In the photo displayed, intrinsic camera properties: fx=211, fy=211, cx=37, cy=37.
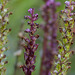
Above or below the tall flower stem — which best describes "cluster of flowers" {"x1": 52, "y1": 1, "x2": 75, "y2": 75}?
below

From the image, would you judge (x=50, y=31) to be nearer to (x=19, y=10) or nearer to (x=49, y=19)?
(x=49, y=19)

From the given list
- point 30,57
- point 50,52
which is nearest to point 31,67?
point 30,57

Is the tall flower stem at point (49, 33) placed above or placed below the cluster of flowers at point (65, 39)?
above

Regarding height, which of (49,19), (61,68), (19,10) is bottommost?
(61,68)

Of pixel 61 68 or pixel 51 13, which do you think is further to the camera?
pixel 51 13

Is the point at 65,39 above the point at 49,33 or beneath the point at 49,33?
beneath

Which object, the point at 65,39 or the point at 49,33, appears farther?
the point at 49,33

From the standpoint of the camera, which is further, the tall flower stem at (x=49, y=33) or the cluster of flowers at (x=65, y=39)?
the tall flower stem at (x=49, y=33)

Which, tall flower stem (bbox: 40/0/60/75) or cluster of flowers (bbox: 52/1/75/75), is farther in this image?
tall flower stem (bbox: 40/0/60/75)
